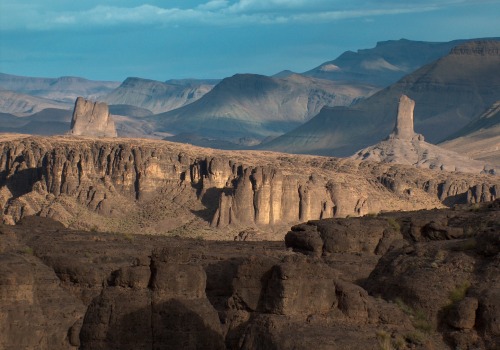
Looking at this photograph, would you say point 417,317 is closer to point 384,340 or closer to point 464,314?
point 464,314

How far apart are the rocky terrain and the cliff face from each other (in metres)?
98.4

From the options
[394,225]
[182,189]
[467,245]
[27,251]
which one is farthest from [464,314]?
[182,189]

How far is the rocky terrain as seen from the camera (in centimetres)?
3152

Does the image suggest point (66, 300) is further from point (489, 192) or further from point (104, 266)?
point (489, 192)

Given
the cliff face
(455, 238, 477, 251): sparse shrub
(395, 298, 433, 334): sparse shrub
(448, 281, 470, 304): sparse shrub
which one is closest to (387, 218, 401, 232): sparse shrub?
(455, 238, 477, 251): sparse shrub

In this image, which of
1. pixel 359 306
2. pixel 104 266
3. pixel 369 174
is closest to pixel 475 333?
pixel 359 306

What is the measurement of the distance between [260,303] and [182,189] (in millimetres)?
131240

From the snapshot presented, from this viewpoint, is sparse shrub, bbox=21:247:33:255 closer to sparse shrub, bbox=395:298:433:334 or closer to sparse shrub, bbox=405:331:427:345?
sparse shrub, bbox=395:298:433:334

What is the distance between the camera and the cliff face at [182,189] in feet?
491

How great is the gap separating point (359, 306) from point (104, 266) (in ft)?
46.3

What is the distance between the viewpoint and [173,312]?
32.5 m

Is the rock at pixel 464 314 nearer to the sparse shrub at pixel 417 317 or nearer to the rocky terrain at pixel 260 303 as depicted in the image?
the rocky terrain at pixel 260 303

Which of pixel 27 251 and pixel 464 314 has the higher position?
pixel 464 314

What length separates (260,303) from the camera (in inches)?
1302
